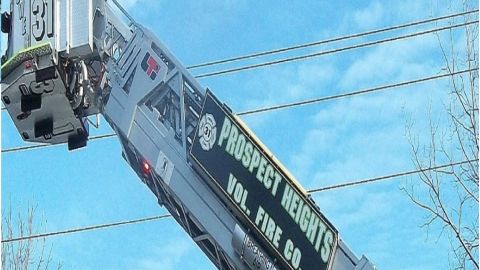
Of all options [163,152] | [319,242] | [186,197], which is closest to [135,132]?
[163,152]

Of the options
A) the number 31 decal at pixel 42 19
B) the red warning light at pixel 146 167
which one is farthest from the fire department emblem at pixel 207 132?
the number 31 decal at pixel 42 19

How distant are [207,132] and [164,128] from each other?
58cm

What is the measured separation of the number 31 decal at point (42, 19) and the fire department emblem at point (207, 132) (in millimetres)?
1630

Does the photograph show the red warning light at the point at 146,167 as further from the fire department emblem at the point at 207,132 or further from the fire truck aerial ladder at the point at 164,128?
the fire department emblem at the point at 207,132

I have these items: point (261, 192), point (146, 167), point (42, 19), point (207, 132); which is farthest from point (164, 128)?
point (42, 19)

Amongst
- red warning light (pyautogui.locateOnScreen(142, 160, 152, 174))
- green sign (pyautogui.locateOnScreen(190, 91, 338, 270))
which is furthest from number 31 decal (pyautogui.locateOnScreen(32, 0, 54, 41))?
green sign (pyautogui.locateOnScreen(190, 91, 338, 270))

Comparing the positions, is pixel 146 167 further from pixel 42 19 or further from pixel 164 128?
pixel 42 19

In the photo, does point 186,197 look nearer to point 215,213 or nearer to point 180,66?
point 215,213

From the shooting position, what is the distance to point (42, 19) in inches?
286

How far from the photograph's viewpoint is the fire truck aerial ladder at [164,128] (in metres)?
6.66

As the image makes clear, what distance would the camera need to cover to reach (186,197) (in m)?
7.07

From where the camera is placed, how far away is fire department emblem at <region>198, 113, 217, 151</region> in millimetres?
6898

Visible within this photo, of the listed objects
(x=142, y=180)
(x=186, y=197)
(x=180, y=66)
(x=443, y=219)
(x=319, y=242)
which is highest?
(x=443, y=219)

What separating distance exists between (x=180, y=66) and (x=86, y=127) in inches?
49.5
